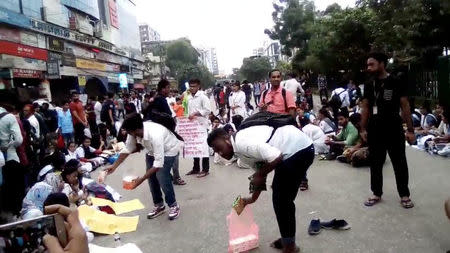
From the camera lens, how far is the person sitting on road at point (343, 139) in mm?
7461

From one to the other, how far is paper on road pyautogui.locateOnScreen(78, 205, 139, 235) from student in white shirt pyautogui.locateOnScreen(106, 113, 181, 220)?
291 mm

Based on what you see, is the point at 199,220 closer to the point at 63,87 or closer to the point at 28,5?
the point at 28,5

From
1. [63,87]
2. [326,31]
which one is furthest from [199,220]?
[63,87]

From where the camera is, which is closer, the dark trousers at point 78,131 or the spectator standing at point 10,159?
the spectator standing at point 10,159

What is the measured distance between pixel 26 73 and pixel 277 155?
21398 mm

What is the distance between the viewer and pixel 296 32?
3512 cm

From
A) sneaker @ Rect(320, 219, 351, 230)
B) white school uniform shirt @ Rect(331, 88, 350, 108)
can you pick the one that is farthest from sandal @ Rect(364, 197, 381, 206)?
white school uniform shirt @ Rect(331, 88, 350, 108)

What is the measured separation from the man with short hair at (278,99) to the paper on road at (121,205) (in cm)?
229

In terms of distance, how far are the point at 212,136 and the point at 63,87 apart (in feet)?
94.6

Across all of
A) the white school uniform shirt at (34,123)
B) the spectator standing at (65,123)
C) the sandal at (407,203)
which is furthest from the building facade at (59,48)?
the sandal at (407,203)

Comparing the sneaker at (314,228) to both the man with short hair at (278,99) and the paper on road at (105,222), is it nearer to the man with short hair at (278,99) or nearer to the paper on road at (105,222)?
the man with short hair at (278,99)

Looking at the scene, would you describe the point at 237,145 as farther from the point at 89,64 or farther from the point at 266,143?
the point at 89,64

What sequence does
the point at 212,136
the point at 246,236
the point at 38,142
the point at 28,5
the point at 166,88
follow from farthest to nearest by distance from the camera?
the point at 28,5 < the point at 38,142 < the point at 166,88 < the point at 246,236 < the point at 212,136

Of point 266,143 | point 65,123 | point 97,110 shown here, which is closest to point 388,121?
point 266,143
